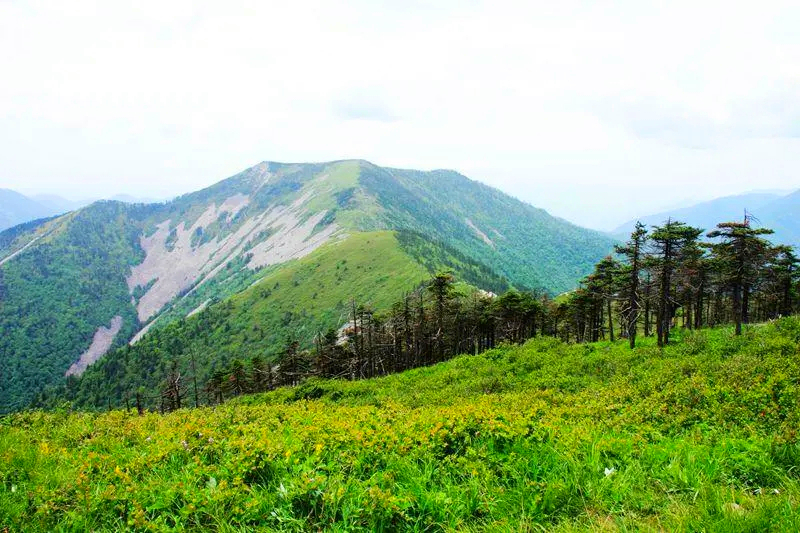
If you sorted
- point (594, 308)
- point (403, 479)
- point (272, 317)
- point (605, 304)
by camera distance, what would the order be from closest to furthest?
point (403, 479), point (594, 308), point (605, 304), point (272, 317)

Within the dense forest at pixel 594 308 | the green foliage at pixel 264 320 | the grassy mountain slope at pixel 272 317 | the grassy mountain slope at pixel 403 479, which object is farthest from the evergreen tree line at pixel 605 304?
the green foliage at pixel 264 320

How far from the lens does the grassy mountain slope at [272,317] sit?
5463 inches

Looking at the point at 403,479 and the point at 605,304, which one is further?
the point at 605,304

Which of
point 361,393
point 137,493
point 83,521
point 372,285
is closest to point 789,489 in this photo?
point 137,493

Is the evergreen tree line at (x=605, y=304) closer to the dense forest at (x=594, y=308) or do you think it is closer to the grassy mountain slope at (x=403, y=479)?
the dense forest at (x=594, y=308)

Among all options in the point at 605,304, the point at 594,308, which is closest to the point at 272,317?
the point at 605,304

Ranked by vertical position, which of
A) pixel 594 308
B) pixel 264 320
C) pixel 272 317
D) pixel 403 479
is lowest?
pixel 264 320

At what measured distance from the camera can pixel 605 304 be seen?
7038 centimetres

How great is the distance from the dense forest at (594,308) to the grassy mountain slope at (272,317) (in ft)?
173

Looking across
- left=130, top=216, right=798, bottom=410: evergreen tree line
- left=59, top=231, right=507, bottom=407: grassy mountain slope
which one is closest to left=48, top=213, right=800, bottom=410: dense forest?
left=130, top=216, right=798, bottom=410: evergreen tree line

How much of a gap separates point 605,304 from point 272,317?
119m

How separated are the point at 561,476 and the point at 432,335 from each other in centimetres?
6194

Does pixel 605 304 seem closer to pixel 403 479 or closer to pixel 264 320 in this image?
pixel 403 479

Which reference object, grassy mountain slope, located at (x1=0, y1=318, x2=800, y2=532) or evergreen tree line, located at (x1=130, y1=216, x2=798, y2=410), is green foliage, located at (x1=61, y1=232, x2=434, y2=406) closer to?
evergreen tree line, located at (x1=130, y1=216, x2=798, y2=410)
